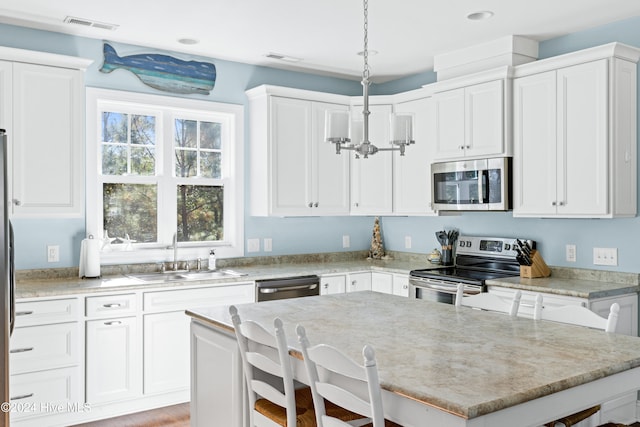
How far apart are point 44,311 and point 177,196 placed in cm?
152

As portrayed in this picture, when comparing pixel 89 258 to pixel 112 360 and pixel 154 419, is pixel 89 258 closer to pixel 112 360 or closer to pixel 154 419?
pixel 112 360

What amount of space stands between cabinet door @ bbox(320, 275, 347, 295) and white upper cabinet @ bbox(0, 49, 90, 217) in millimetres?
1938

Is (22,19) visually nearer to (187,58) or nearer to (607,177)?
(187,58)

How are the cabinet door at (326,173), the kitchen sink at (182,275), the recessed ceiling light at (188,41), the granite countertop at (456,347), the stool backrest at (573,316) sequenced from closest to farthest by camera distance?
the granite countertop at (456,347)
the stool backrest at (573,316)
the kitchen sink at (182,275)
the recessed ceiling light at (188,41)
the cabinet door at (326,173)

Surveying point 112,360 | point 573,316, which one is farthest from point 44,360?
point 573,316

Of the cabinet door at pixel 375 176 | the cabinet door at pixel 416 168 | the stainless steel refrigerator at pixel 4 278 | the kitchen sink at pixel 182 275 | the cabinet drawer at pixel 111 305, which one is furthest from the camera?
the cabinet door at pixel 375 176

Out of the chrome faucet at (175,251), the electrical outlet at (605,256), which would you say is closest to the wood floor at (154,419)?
the chrome faucet at (175,251)

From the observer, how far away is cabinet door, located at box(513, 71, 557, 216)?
3795mm

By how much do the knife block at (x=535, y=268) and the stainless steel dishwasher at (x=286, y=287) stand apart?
1.60 m

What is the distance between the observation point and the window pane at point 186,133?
4.62 metres

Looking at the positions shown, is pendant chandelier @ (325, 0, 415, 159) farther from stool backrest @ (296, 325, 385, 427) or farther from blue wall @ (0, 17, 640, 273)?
blue wall @ (0, 17, 640, 273)

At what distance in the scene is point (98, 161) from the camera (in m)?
4.21

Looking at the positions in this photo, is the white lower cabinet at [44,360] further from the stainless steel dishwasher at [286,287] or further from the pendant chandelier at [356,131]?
the pendant chandelier at [356,131]

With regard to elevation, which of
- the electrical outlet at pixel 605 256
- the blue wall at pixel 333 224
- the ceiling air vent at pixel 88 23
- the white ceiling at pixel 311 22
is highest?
the white ceiling at pixel 311 22
